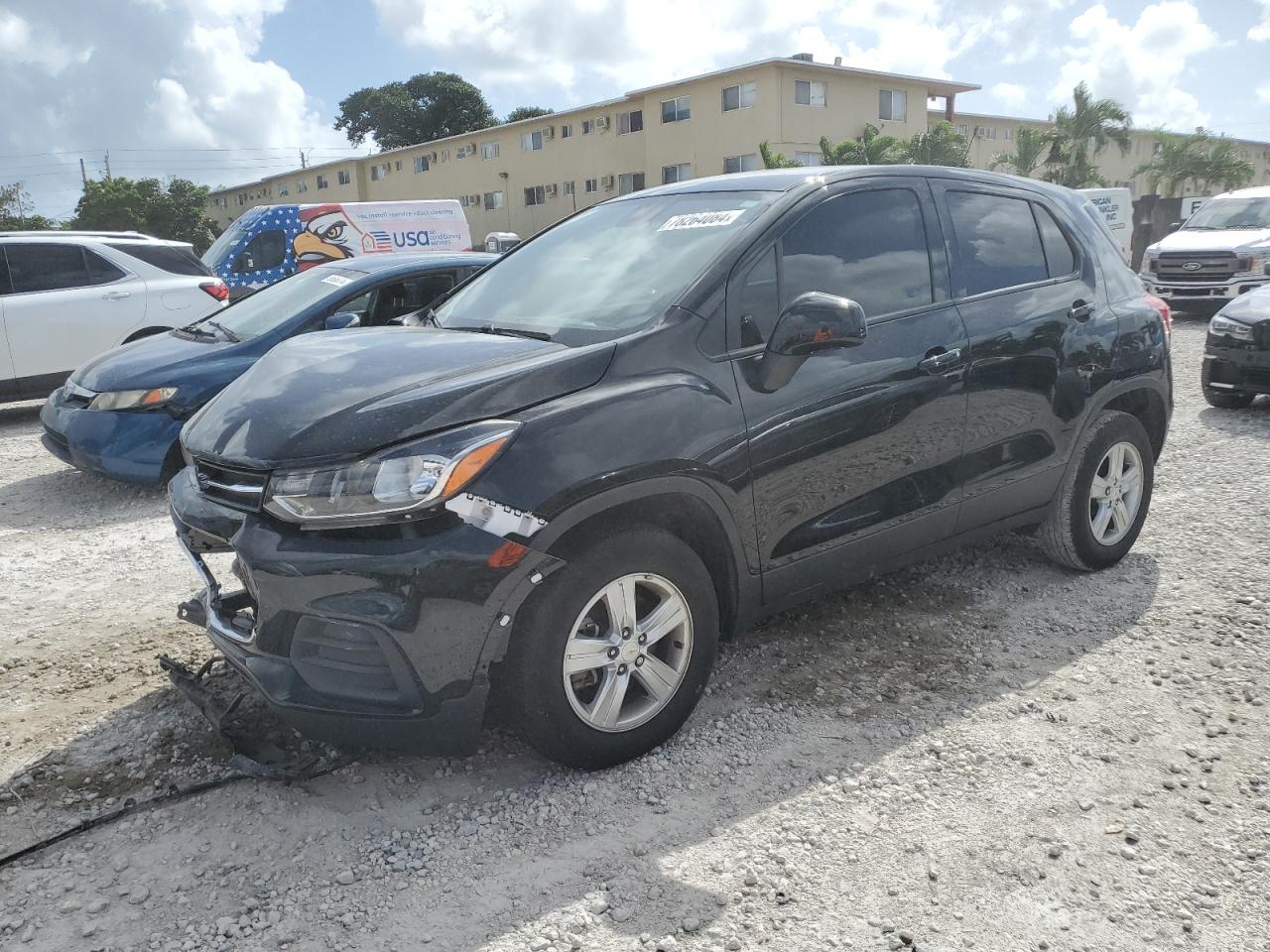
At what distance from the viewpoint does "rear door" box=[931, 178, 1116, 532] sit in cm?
398

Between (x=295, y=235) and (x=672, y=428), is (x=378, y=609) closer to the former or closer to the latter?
(x=672, y=428)

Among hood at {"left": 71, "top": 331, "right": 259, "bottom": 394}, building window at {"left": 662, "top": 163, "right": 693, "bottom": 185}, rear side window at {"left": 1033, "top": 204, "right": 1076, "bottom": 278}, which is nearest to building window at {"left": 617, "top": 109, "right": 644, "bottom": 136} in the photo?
building window at {"left": 662, "top": 163, "right": 693, "bottom": 185}

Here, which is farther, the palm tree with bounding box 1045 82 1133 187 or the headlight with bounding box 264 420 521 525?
the palm tree with bounding box 1045 82 1133 187

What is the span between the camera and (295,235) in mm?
16406

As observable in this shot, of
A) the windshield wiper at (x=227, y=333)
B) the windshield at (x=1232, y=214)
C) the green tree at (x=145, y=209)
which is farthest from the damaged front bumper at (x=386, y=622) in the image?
the green tree at (x=145, y=209)

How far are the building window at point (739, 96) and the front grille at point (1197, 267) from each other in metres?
21.8

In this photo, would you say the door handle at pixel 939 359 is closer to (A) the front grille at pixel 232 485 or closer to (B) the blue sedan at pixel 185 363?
(A) the front grille at pixel 232 485

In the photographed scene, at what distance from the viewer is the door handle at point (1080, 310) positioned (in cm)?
432

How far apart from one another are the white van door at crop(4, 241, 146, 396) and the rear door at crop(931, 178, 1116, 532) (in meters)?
8.02

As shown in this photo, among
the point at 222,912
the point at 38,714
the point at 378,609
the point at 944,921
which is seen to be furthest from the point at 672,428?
the point at 38,714

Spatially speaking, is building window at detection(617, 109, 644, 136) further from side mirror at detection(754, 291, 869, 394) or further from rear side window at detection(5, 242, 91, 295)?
side mirror at detection(754, 291, 869, 394)

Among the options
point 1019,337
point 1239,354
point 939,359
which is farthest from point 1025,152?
point 939,359

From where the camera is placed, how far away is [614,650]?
2.99 m

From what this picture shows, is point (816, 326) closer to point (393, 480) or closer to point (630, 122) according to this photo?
point (393, 480)
